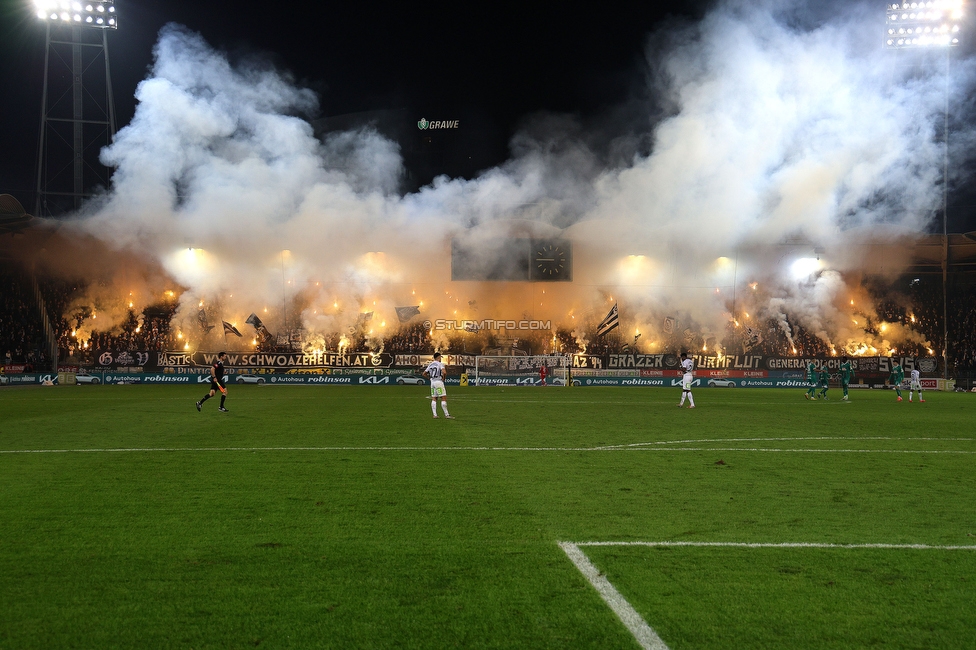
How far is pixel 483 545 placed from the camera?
5250 millimetres

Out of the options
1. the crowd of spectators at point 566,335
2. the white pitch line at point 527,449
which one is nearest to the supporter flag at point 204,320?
the crowd of spectators at point 566,335

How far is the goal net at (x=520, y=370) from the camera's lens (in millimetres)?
39312

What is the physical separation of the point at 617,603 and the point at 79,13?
1658 inches

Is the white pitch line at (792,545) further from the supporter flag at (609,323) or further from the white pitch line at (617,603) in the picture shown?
the supporter flag at (609,323)

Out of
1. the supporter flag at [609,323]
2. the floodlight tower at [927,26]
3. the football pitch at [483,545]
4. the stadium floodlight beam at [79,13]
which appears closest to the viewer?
the football pitch at [483,545]

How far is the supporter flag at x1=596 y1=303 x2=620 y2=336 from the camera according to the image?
45062 mm

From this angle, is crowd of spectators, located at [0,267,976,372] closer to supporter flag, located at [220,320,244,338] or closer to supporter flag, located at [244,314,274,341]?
supporter flag, located at [244,314,274,341]

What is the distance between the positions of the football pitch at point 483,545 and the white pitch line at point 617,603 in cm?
2

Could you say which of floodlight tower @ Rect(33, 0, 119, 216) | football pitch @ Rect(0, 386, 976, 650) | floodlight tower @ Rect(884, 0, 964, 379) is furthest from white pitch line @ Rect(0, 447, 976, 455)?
floodlight tower @ Rect(33, 0, 119, 216)

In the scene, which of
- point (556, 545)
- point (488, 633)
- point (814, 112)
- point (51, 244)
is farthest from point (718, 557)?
point (51, 244)

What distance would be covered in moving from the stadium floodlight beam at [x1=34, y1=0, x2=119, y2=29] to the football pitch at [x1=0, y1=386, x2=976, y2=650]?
32672mm

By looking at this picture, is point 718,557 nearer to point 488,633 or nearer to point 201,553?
point 488,633

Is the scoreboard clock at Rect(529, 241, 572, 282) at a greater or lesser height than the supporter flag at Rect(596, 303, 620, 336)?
greater

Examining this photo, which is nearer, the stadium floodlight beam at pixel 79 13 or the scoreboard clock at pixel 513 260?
the stadium floodlight beam at pixel 79 13
